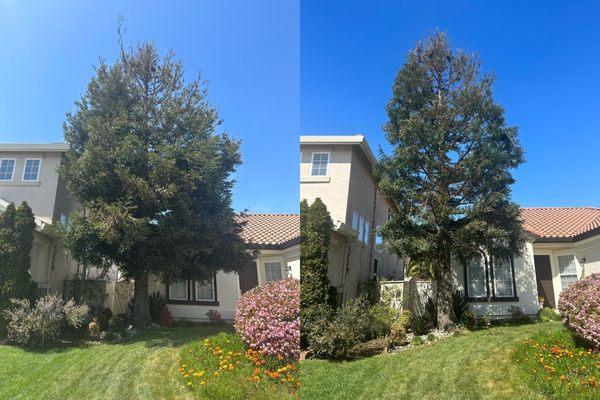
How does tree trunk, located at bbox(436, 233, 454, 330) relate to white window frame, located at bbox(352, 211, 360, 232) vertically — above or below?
below

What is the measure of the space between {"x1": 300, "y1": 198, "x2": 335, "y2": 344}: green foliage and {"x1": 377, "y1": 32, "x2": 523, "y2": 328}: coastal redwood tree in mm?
1074

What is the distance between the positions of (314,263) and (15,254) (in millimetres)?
2388

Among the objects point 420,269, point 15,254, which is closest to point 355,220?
point 420,269

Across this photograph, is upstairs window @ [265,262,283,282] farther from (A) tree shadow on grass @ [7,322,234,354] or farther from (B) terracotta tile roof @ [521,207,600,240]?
(B) terracotta tile roof @ [521,207,600,240]

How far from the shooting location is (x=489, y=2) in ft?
13.7

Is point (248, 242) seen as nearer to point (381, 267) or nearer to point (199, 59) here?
point (381, 267)

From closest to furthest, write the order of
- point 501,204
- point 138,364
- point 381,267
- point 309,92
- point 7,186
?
point 138,364, point 7,186, point 309,92, point 381,267, point 501,204

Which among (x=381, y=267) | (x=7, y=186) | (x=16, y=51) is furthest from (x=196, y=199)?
(x=16, y=51)

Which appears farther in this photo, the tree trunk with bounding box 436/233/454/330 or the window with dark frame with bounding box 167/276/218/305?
the tree trunk with bounding box 436/233/454/330

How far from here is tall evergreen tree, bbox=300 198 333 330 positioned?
12.1 ft

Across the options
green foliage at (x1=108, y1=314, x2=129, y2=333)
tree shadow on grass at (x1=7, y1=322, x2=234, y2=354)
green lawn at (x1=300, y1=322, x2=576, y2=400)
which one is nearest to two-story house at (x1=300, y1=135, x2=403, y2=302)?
green lawn at (x1=300, y1=322, x2=576, y2=400)

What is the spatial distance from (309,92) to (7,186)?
2657 millimetres

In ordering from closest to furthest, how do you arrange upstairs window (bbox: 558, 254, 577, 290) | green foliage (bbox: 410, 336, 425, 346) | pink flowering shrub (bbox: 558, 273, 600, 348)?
pink flowering shrub (bbox: 558, 273, 600, 348) → upstairs window (bbox: 558, 254, 577, 290) → green foliage (bbox: 410, 336, 425, 346)

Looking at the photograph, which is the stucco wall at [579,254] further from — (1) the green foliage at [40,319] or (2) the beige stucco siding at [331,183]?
(1) the green foliage at [40,319]
